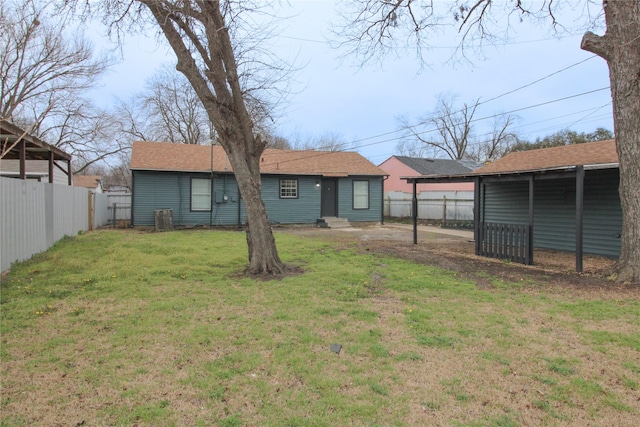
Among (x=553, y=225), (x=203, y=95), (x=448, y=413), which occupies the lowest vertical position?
(x=448, y=413)

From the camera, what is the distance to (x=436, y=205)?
74.5 ft

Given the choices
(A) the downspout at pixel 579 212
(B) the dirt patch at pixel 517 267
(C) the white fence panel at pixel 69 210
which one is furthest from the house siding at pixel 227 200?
(A) the downspout at pixel 579 212

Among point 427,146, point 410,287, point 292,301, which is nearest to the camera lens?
point 292,301

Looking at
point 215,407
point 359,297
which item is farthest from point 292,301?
point 215,407

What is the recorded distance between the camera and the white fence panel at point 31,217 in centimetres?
684

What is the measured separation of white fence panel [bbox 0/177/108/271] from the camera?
6.84 meters

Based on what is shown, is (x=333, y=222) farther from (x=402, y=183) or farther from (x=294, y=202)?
(x=402, y=183)

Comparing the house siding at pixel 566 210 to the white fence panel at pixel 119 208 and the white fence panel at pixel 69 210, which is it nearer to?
the white fence panel at pixel 69 210

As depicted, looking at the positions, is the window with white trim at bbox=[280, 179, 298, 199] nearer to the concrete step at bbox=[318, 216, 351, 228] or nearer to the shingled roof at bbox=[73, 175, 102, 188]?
the concrete step at bbox=[318, 216, 351, 228]

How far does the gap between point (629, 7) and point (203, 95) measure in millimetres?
7434

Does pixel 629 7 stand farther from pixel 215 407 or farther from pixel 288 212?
pixel 288 212

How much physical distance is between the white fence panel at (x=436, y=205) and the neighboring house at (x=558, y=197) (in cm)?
799

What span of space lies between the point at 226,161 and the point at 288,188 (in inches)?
120

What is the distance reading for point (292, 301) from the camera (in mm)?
5270
